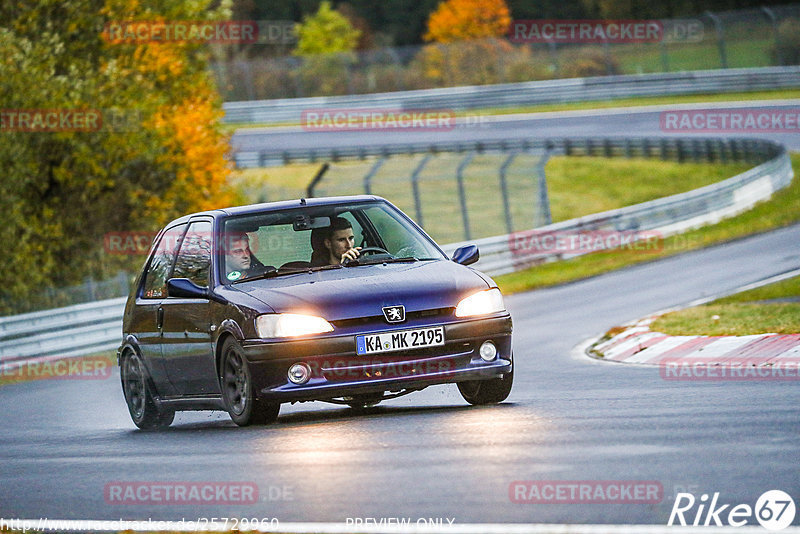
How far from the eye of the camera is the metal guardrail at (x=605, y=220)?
21172 millimetres

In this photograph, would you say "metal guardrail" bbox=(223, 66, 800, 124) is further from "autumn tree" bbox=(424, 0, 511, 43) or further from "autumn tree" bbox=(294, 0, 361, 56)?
"autumn tree" bbox=(294, 0, 361, 56)

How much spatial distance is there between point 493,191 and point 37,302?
2053 centimetres

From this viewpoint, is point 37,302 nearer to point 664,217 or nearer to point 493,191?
point 664,217

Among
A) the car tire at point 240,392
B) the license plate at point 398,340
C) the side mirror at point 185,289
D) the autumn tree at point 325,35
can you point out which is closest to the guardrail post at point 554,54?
the autumn tree at point 325,35

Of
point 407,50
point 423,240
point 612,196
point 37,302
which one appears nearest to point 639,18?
point 407,50

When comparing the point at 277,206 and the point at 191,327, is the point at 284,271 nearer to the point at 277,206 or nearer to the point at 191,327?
the point at 277,206

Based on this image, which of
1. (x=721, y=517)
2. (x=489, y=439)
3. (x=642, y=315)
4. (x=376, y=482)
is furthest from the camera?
(x=642, y=315)

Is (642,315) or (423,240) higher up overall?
(423,240)

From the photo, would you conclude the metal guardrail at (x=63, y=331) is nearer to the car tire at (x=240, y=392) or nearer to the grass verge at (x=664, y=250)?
the grass verge at (x=664, y=250)

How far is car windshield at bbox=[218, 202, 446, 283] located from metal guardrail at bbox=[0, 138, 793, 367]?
11.1 m

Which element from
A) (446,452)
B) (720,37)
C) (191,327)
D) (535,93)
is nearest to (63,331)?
(191,327)

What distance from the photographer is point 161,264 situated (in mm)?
11250

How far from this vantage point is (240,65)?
6056 cm

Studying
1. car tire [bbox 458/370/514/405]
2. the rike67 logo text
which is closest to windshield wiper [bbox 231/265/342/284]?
car tire [bbox 458/370/514/405]
